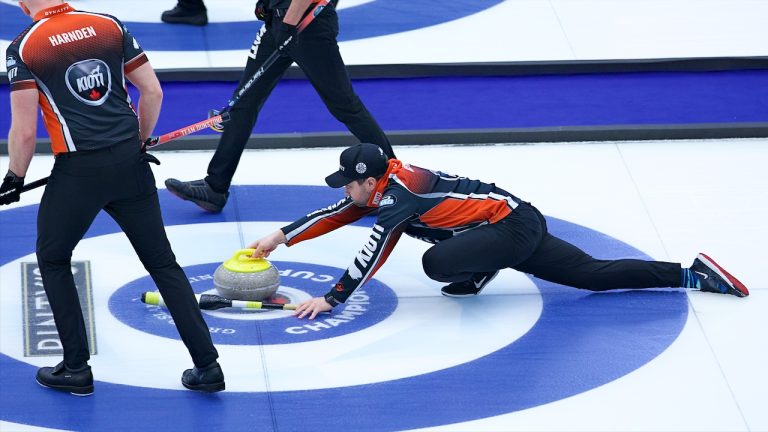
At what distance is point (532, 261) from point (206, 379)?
5.21ft

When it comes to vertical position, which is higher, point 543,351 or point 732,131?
point 543,351

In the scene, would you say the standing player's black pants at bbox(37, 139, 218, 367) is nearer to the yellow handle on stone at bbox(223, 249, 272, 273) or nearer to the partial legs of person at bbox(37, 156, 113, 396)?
the partial legs of person at bbox(37, 156, 113, 396)

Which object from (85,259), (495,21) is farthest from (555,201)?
(495,21)

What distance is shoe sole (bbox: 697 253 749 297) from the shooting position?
244 inches

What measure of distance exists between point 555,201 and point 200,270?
1955 millimetres

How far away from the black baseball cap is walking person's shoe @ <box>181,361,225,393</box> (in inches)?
37.5

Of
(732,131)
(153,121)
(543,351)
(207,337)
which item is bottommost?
(732,131)

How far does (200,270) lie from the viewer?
6375 mm

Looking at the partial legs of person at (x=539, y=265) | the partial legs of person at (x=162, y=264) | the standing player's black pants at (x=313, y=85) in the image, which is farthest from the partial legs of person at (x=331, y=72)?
the partial legs of person at (x=162, y=264)

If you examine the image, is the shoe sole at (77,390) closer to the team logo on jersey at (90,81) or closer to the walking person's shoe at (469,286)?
the team logo on jersey at (90,81)

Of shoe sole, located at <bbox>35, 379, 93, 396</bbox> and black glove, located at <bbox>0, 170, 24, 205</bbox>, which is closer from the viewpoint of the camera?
black glove, located at <bbox>0, 170, 24, 205</bbox>

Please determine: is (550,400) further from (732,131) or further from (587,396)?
(732,131)

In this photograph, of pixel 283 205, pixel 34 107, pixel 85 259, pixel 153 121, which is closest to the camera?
pixel 34 107

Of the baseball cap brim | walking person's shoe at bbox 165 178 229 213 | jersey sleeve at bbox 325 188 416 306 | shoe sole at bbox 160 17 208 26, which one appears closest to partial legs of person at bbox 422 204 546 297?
jersey sleeve at bbox 325 188 416 306
